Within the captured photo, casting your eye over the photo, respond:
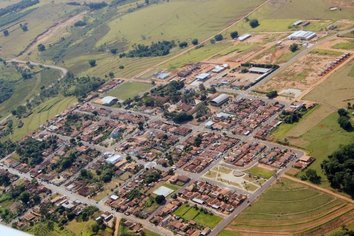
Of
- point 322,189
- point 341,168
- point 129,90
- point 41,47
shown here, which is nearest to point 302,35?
point 129,90

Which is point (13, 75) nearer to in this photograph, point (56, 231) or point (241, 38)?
point (241, 38)

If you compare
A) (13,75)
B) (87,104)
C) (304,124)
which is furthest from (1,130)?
(304,124)

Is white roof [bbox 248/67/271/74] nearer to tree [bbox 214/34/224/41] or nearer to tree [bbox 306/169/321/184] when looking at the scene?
tree [bbox 214/34/224/41]

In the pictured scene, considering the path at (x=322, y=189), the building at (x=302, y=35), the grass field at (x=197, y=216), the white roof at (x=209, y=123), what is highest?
the building at (x=302, y=35)

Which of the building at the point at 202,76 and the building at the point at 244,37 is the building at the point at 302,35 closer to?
the building at the point at 244,37

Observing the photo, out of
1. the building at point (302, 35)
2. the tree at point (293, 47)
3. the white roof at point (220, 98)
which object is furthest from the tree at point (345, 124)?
the building at point (302, 35)

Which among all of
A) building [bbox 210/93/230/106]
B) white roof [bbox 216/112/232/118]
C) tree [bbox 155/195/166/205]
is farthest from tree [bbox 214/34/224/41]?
tree [bbox 155/195/166/205]
